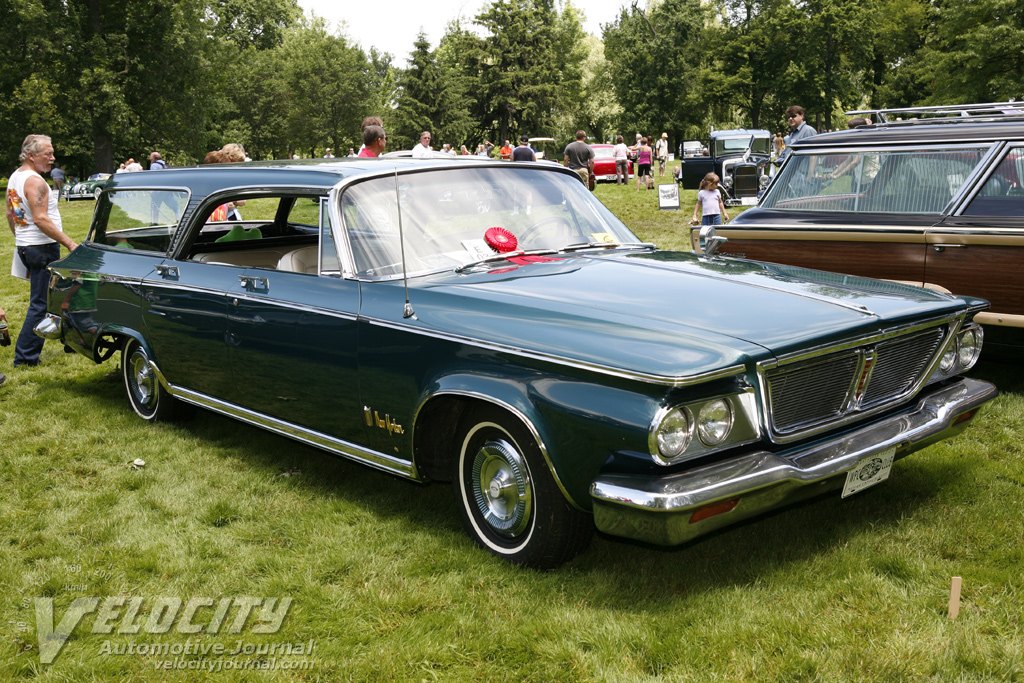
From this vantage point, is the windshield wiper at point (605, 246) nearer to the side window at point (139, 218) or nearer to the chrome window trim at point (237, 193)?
the chrome window trim at point (237, 193)

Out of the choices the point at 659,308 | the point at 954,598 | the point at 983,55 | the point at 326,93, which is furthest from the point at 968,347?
the point at 326,93

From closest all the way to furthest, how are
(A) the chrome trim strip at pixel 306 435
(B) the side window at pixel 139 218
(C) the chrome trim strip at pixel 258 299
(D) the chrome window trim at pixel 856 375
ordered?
(D) the chrome window trim at pixel 856 375, (A) the chrome trim strip at pixel 306 435, (C) the chrome trim strip at pixel 258 299, (B) the side window at pixel 139 218

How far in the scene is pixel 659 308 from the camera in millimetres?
3721

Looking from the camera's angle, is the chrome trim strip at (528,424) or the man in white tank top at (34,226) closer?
the chrome trim strip at (528,424)

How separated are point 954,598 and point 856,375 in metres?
0.92

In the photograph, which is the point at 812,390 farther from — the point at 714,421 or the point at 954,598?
the point at 954,598

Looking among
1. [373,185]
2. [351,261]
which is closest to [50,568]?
[351,261]

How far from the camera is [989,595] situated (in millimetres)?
3494

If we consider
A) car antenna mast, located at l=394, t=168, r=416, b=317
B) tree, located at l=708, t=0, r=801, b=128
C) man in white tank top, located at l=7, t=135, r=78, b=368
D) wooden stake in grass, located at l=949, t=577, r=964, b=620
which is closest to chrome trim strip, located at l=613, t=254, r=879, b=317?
wooden stake in grass, located at l=949, t=577, r=964, b=620

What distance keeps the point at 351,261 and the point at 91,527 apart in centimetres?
192

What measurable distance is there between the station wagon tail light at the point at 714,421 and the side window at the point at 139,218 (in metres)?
3.95

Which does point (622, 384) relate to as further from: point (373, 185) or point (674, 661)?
point (373, 185)

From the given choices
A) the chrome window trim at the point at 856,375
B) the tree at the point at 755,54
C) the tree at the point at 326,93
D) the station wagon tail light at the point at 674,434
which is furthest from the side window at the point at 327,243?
the tree at the point at 326,93

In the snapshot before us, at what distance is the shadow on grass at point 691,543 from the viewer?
3738 mm
